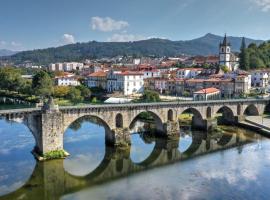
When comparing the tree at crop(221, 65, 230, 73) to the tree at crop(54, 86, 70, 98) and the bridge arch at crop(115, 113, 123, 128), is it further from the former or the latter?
the bridge arch at crop(115, 113, 123, 128)

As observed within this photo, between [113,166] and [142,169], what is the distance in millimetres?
2886

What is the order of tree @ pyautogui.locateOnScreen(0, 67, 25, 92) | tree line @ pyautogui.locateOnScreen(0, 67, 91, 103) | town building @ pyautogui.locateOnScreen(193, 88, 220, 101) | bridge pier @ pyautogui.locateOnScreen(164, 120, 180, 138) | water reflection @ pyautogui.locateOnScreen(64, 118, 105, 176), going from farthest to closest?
1. tree @ pyautogui.locateOnScreen(0, 67, 25, 92)
2. tree line @ pyautogui.locateOnScreen(0, 67, 91, 103)
3. town building @ pyautogui.locateOnScreen(193, 88, 220, 101)
4. bridge pier @ pyautogui.locateOnScreen(164, 120, 180, 138)
5. water reflection @ pyautogui.locateOnScreen(64, 118, 105, 176)

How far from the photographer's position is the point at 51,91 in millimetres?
78250

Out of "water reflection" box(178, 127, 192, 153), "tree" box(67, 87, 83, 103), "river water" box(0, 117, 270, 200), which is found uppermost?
"tree" box(67, 87, 83, 103)

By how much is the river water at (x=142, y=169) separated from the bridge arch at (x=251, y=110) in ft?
40.3

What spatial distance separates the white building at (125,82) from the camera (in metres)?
82.4

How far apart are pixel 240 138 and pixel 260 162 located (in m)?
11.6

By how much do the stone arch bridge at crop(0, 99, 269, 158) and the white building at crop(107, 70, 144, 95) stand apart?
101 feet

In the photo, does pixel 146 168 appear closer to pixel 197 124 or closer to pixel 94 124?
pixel 197 124

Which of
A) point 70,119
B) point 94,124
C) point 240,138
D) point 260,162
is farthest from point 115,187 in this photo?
point 94,124

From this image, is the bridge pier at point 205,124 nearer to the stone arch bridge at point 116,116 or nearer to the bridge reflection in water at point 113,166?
the stone arch bridge at point 116,116

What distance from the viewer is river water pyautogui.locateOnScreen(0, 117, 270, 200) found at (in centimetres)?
2714

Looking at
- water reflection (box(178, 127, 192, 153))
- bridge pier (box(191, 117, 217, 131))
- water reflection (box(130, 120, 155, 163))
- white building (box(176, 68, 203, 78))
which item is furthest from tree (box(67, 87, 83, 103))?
white building (box(176, 68, 203, 78))

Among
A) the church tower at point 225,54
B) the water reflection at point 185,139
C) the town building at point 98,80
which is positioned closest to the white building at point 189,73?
the church tower at point 225,54
